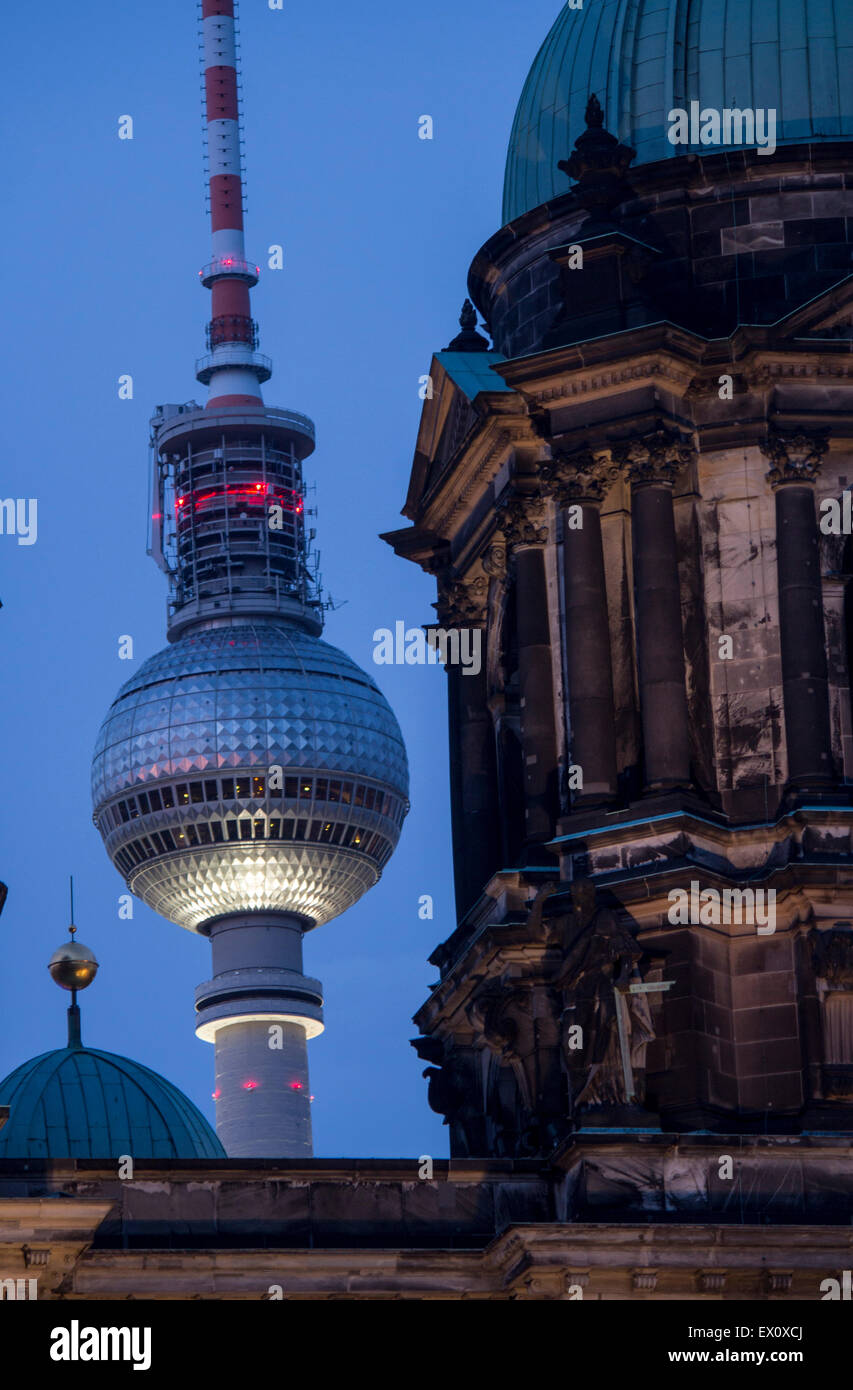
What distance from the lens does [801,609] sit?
61.1 m

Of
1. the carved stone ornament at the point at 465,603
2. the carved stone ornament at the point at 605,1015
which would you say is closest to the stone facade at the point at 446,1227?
the carved stone ornament at the point at 605,1015

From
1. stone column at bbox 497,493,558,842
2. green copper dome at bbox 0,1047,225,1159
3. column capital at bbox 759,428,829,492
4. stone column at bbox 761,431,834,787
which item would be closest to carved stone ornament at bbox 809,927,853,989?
stone column at bbox 761,431,834,787

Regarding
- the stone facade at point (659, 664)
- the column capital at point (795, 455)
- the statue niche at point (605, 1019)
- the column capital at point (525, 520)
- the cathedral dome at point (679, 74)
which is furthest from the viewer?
the cathedral dome at point (679, 74)

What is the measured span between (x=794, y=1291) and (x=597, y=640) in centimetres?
1256

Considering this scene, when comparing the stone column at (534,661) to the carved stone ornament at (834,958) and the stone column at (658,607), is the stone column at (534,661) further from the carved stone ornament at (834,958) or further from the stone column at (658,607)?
the carved stone ornament at (834,958)

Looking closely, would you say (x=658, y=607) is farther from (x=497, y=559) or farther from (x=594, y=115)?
(x=594, y=115)

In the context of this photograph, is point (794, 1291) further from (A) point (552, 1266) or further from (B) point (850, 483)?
(B) point (850, 483)

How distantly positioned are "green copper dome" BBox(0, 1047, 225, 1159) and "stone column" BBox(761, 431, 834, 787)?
122 ft

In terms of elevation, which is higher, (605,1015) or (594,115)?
(594,115)

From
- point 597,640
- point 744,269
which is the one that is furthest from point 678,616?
point 744,269

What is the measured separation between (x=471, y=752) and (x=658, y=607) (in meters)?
7.59

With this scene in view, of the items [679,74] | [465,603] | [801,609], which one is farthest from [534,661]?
[679,74]

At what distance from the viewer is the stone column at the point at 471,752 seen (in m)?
66.6
